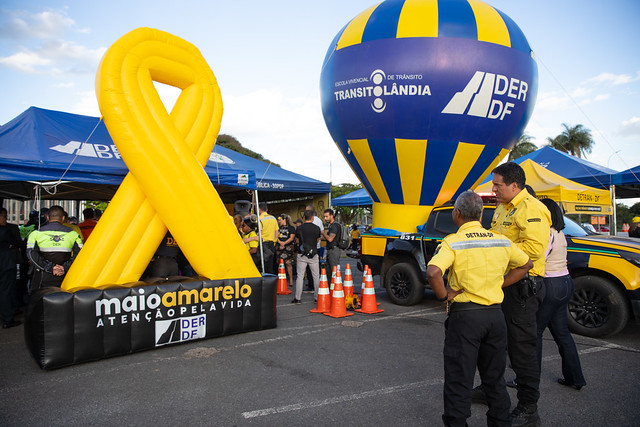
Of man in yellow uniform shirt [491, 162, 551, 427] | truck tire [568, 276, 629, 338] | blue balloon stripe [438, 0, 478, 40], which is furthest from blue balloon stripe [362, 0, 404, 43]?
man in yellow uniform shirt [491, 162, 551, 427]

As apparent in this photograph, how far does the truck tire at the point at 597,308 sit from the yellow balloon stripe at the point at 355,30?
680cm

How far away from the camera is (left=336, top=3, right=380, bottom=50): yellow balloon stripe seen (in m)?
9.85

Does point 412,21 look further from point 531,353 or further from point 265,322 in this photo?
point 531,353

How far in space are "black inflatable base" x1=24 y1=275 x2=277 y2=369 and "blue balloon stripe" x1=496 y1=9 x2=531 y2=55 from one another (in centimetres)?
774

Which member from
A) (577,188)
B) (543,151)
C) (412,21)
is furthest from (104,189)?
(543,151)

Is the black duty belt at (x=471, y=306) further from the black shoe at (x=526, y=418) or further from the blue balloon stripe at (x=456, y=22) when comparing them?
the blue balloon stripe at (x=456, y=22)

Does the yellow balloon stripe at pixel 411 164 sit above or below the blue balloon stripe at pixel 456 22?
below

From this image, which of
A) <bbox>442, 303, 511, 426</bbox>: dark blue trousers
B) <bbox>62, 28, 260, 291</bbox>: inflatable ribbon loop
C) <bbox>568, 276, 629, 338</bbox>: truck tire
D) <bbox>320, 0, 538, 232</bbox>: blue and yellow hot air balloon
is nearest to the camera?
<bbox>442, 303, 511, 426</bbox>: dark blue trousers

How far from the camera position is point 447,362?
293 centimetres

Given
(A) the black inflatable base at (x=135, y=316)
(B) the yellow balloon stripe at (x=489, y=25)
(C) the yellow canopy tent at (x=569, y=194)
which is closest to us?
(A) the black inflatable base at (x=135, y=316)

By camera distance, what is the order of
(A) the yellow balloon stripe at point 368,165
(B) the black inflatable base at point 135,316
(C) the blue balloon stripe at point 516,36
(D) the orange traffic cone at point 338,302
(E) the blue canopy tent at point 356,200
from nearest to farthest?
(B) the black inflatable base at point 135,316, (D) the orange traffic cone at point 338,302, (C) the blue balloon stripe at point 516,36, (A) the yellow balloon stripe at point 368,165, (E) the blue canopy tent at point 356,200

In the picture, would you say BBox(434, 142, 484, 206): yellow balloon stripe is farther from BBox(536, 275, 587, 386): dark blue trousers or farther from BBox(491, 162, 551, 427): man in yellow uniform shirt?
BBox(491, 162, 551, 427): man in yellow uniform shirt

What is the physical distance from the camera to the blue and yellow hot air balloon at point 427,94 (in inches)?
358

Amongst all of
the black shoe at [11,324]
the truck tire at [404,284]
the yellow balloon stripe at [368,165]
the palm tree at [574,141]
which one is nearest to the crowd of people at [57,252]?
the black shoe at [11,324]
